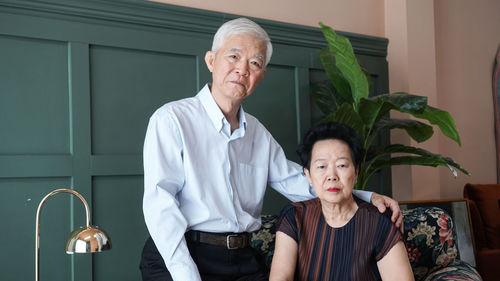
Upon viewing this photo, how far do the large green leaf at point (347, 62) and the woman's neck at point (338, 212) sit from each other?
917 millimetres

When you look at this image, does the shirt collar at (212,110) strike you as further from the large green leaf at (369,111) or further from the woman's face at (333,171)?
the large green leaf at (369,111)

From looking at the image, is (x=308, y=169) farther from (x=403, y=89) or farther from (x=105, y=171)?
(x=403, y=89)

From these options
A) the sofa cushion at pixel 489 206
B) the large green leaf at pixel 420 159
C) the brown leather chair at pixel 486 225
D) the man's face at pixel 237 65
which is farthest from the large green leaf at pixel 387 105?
the sofa cushion at pixel 489 206

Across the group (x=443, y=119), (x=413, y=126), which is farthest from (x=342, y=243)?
(x=413, y=126)

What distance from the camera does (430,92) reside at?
366 centimetres

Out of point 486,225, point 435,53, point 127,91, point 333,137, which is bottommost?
point 486,225

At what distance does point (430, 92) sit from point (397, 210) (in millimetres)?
1952

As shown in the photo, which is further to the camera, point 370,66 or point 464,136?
point 464,136

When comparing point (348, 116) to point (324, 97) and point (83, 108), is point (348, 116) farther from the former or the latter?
point (83, 108)

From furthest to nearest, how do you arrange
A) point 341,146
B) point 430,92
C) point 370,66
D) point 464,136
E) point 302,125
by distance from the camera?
point 464,136 < point 430,92 < point 370,66 < point 302,125 < point 341,146

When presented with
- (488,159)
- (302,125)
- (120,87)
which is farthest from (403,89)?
(120,87)

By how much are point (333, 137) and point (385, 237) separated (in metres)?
0.43

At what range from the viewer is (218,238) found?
189 centimetres

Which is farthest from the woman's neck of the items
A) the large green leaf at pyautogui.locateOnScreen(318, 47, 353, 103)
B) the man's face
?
the large green leaf at pyautogui.locateOnScreen(318, 47, 353, 103)
